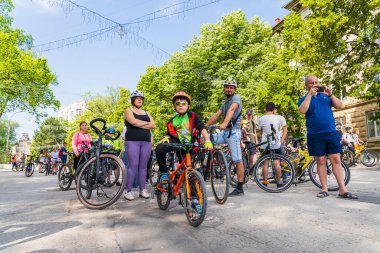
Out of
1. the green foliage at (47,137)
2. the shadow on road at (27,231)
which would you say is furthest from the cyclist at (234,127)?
the green foliage at (47,137)

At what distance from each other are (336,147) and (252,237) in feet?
9.37

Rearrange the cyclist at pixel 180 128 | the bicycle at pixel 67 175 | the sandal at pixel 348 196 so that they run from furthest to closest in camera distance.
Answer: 1. the bicycle at pixel 67 175
2. the sandal at pixel 348 196
3. the cyclist at pixel 180 128

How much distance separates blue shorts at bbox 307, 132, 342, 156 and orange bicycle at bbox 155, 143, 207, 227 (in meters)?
2.37

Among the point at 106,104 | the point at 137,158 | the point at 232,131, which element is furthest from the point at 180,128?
the point at 106,104

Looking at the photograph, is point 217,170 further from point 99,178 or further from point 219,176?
point 99,178

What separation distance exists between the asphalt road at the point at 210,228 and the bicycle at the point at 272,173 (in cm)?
104

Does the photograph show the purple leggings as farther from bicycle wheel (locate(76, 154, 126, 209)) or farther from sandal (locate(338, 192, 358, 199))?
sandal (locate(338, 192, 358, 199))

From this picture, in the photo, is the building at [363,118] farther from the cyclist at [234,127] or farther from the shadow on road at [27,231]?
the shadow on road at [27,231]

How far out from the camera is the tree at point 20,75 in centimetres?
2514

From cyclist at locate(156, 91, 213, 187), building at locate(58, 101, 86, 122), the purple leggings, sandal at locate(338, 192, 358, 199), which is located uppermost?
building at locate(58, 101, 86, 122)

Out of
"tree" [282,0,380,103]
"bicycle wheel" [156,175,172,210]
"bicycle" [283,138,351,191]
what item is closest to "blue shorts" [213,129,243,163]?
"bicycle" [283,138,351,191]

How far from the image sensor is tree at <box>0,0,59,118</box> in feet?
82.5

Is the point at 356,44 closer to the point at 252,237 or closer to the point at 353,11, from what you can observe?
the point at 353,11

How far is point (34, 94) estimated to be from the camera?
93.0 ft
